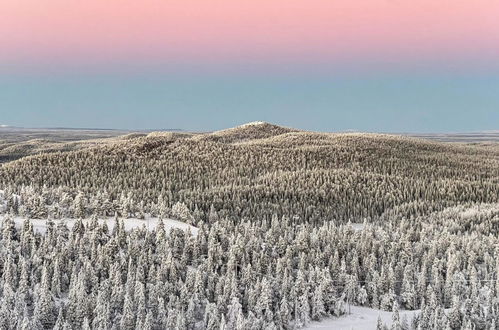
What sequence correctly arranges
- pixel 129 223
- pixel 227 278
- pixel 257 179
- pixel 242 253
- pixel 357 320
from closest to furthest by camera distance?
pixel 227 278
pixel 357 320
pixel 242 253
pixel 129 223
pixel 257 179

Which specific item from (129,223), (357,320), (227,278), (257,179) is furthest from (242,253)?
(257,179)

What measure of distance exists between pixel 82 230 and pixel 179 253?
14.1 metres

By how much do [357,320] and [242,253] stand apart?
57.2 feet

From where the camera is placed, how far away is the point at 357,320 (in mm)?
63938

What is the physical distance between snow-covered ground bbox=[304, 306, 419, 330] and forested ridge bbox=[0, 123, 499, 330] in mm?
987

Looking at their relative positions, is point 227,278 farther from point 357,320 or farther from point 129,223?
point 129,223

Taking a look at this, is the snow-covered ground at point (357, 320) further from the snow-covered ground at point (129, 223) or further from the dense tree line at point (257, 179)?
the dense tree line at point (257, 179)

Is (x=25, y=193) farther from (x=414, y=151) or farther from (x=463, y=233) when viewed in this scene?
(x=414, y=151)

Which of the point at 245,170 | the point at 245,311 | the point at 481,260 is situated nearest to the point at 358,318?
the point at 245,311

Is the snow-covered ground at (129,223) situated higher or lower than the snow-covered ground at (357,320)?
higher

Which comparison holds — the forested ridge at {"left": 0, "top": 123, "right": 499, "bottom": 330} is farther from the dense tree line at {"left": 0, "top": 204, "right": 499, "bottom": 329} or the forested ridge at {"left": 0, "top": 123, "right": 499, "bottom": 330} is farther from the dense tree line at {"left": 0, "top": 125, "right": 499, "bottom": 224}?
the dense tree line at {"left": 0, "top": 125, "right": 499, "bottom": 224}

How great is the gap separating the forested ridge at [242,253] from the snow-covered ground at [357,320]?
99cm

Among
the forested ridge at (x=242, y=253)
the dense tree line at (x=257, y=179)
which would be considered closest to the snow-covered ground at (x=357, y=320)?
the forested ridge at (x=242, y=253)

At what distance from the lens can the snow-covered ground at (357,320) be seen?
61594 mm
